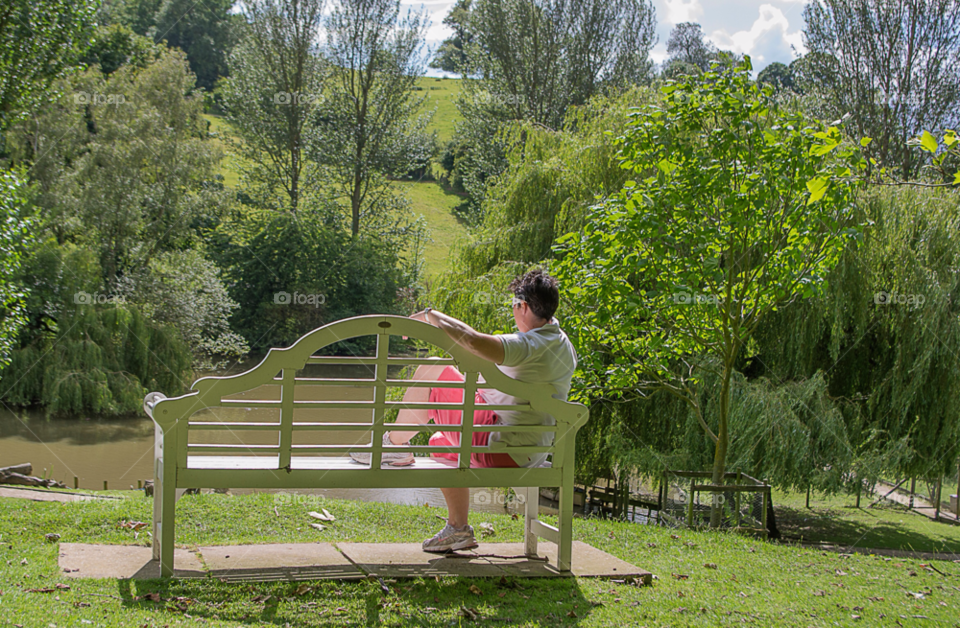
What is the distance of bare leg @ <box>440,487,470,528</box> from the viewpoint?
12.5ft

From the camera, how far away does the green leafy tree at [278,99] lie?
30.8 metres

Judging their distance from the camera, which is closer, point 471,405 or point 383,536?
point 471,405

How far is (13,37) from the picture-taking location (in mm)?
14602

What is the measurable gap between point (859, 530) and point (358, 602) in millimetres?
10822

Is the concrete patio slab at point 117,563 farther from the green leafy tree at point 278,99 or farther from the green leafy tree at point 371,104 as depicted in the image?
the green leafy tree at point 371,104

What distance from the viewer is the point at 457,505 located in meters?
3.82

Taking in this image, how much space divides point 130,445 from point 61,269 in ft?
15.8

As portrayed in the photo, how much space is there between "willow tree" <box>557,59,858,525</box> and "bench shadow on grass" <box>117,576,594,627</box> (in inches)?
136

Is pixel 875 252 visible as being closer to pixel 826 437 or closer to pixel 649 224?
pixel 826 437

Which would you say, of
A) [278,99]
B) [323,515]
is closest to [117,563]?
[323,515]

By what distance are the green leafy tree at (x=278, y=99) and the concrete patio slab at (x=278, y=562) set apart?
28535 millimetres

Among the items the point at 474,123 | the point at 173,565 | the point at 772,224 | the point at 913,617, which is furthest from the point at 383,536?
the point at 474,123

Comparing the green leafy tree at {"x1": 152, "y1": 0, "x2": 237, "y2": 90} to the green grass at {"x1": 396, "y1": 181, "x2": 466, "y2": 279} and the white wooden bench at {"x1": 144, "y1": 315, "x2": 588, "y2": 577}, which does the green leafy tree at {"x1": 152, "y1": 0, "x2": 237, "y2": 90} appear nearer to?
the green grass at {"x1": 396, "y1": 181, "x2": 466, "y2": 279}

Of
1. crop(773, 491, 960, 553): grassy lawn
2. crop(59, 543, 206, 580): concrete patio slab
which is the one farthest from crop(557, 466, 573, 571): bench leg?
crop(773, 491, 960, 553): grassy lawn
